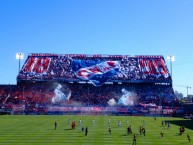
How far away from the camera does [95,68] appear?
350ft

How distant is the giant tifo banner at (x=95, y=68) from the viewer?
105 metres

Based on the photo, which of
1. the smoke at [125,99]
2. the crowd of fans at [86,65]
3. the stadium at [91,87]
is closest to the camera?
the stadium at [91,87]

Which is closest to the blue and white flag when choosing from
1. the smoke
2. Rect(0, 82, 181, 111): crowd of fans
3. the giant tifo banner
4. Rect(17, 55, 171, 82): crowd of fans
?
the giant tifo banner

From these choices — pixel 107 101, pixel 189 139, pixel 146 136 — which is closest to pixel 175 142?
pixel 189 139

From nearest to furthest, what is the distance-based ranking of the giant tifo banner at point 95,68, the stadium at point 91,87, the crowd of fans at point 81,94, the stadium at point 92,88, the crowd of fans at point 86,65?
the stadium at point 92,88 → the stadium at point 91,87 → the crowd of fans at point 81,94 → the giant tifo banner at point 95,68 → the crowd of fans at point 86,65

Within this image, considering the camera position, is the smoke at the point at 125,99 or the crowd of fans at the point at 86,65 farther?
the crowd of fans at the point at 86,65

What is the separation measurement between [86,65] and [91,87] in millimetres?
7487

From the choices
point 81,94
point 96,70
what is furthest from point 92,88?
point 96,70

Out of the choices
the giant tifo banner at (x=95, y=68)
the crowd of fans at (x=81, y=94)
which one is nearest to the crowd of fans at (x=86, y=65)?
the giant tifo banner at (x=95, y=68)

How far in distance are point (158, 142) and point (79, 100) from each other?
61342mm

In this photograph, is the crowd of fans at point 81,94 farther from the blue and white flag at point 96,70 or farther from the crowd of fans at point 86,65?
the blue and white flag at point 96,70

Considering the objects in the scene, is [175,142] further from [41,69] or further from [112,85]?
[41,69]

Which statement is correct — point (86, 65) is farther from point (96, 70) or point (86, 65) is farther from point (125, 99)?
point (125, 99)

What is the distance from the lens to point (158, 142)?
38.7 metres
